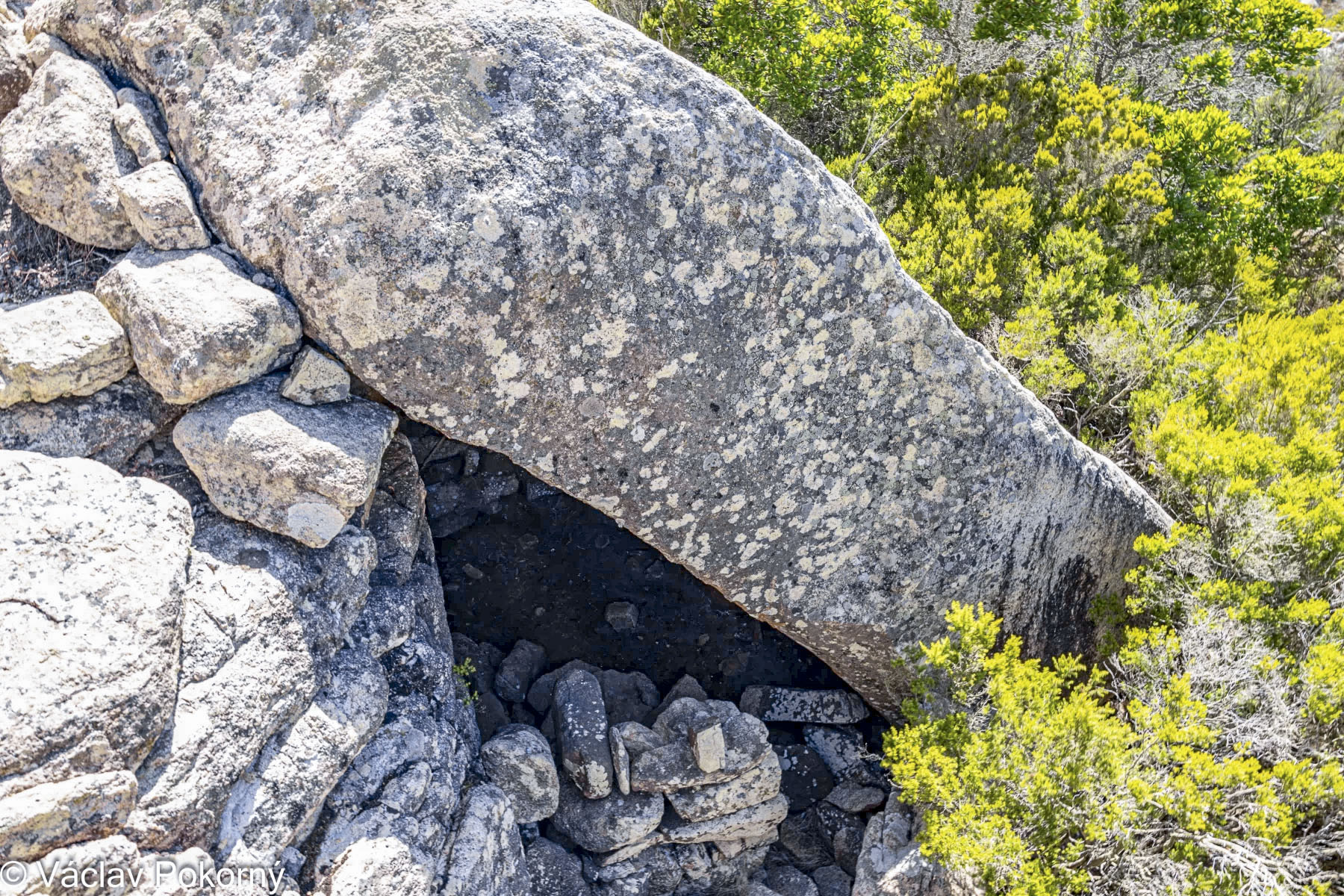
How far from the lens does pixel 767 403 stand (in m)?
4.25

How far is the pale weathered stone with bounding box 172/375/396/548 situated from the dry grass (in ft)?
2.69

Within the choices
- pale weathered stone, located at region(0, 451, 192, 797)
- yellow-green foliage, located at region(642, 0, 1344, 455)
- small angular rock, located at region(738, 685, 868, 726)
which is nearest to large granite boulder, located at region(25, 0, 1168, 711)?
pale weathered stone, located at region(0, 451, 192, 797)

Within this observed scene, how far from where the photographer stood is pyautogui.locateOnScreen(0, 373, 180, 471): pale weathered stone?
350 centimetres

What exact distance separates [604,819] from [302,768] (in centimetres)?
193

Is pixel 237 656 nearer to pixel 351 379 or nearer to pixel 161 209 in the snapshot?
pixel 351 379

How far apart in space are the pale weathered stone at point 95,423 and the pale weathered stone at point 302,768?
1.28 metres

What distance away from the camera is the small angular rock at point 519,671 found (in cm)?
529

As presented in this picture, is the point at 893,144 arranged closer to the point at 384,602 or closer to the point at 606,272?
the point at 606,272

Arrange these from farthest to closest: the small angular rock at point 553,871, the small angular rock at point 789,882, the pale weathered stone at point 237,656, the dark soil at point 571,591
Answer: the dark soil at point 571,591 < the small angular rock at point 789,882 < the small angular rock at point 553,871 < the pale weathered stone at point 237,656

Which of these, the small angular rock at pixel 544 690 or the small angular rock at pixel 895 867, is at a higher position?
the small angular rock at pixel 895 867

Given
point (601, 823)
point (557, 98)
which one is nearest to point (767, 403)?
point (557, 98)

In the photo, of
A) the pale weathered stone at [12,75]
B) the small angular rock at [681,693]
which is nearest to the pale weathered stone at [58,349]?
the pale weathered stone at [12,75]

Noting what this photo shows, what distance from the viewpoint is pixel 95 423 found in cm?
360

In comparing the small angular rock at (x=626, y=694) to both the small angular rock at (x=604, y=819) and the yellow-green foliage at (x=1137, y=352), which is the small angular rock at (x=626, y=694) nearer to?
the small angular rock at (x=604, y=819)
